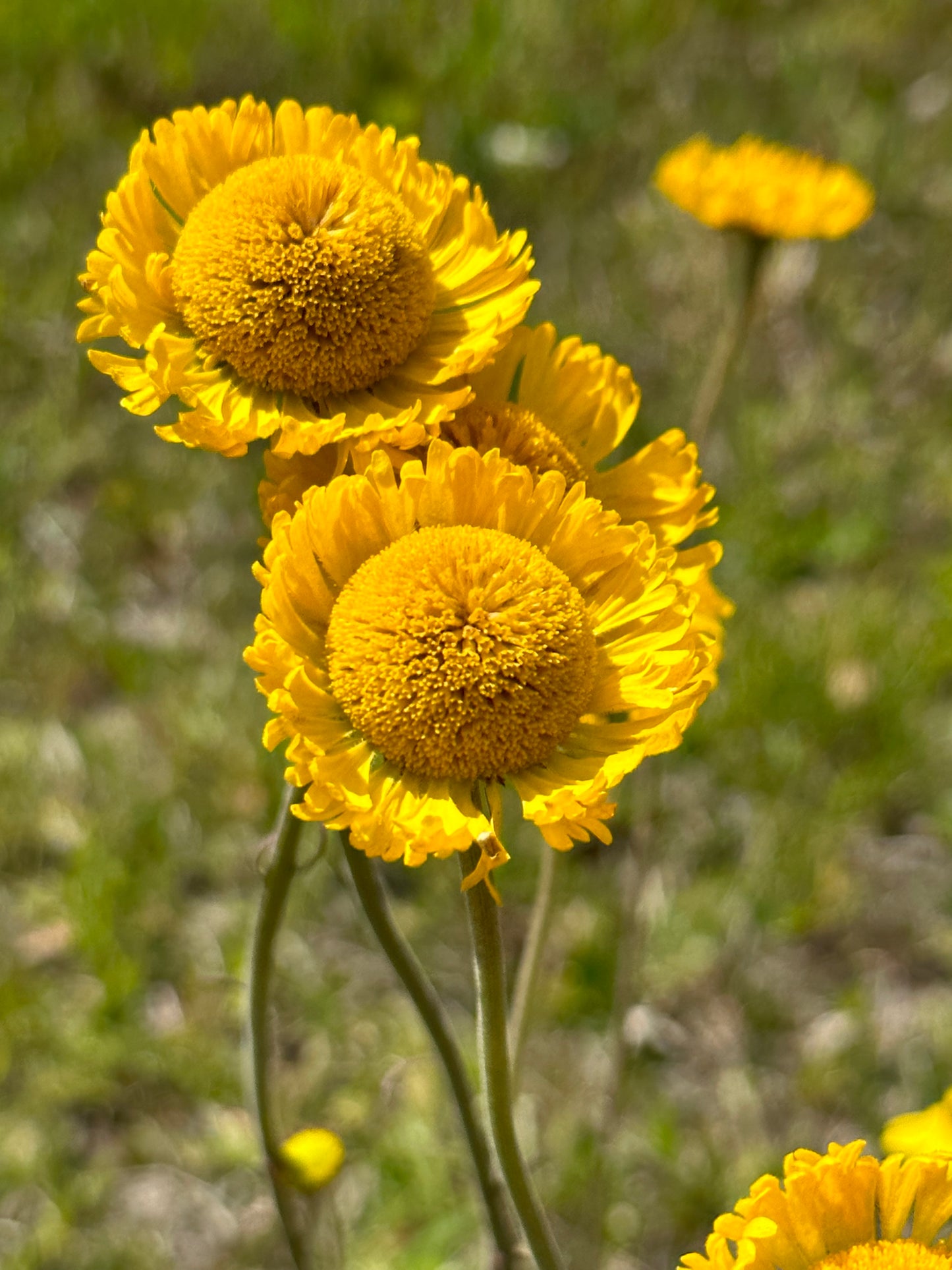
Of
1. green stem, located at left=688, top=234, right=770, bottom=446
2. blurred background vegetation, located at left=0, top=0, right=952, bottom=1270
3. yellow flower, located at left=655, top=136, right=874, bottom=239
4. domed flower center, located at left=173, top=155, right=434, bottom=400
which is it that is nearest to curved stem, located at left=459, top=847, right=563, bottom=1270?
domed flower center, located at left=173, top=155, right=434, bottom=400

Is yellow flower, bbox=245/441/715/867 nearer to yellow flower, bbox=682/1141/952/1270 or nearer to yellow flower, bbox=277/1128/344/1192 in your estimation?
yellow flower, bbox=682/1141/952/1270

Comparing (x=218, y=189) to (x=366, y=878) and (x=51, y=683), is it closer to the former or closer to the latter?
(x=366, y=878)

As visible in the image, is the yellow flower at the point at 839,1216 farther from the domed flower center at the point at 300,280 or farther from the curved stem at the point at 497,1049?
the domed flower center at the point at 300,280

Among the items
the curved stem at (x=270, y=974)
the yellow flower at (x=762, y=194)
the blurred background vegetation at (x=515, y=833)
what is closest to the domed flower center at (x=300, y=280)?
the curved stem at (x=270, y=974)

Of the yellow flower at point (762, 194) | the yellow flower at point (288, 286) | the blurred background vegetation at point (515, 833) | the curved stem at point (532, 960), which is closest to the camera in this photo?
the yellow flower at point (288, 286)

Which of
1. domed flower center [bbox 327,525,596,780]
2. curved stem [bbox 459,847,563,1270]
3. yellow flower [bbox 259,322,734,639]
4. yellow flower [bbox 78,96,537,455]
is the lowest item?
curved stem [bbox 459,847,563,1270]

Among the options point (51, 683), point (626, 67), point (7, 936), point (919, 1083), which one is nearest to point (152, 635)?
point (51, 683)
